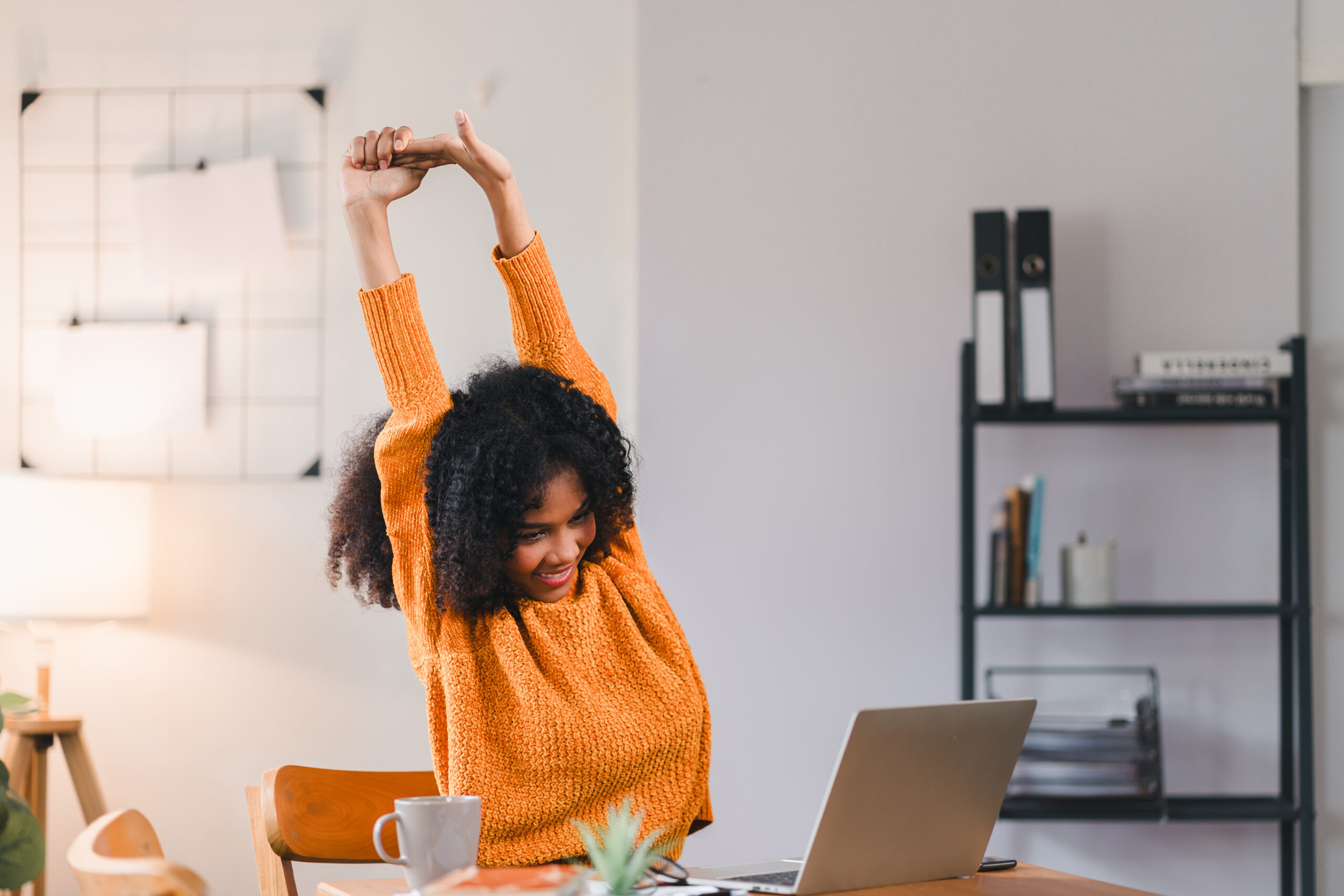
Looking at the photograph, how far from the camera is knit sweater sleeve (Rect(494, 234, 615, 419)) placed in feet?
4.03

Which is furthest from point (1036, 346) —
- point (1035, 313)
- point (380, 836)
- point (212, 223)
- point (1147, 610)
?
point (212, 223)

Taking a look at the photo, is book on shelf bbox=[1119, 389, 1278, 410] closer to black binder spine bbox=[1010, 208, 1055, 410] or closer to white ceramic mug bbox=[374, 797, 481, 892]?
black binder spine bbox=[1010, 208, 1055, 410]

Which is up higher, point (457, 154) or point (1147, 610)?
point (457, 154)

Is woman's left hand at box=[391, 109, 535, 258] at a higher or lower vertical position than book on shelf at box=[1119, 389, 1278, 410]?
higher

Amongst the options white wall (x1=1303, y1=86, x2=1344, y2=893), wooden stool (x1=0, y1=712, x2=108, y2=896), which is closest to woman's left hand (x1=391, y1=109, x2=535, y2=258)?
wooden stool (x1=0, y1=712, x2=108, y2=896)

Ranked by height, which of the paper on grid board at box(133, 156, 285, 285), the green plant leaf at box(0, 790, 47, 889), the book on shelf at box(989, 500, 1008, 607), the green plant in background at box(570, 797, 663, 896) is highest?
the paper on grid board at box(133, 156, 285, 285)

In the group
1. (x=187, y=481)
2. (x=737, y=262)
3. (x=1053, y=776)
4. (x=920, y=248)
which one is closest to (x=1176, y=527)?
(x=1053, y=776)

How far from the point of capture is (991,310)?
1960mm

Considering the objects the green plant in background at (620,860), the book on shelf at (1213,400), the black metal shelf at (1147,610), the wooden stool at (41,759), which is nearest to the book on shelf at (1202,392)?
the book on shelf at (1213,400)

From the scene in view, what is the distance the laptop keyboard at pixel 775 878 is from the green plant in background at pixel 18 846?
0.61m

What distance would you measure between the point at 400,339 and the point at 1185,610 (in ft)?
5.14

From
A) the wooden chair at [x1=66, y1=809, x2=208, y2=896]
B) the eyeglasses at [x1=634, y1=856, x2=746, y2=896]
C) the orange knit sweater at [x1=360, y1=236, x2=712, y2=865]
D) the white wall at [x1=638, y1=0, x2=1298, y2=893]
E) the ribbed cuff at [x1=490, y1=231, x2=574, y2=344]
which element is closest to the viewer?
the wooden chair at [x1=66, y1=809, x2=208, y2=896]

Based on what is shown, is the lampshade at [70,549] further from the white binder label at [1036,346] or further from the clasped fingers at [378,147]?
the white binder label at [1036,346]

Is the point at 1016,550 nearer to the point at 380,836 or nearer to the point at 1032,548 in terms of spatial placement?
the point at 1032,548
